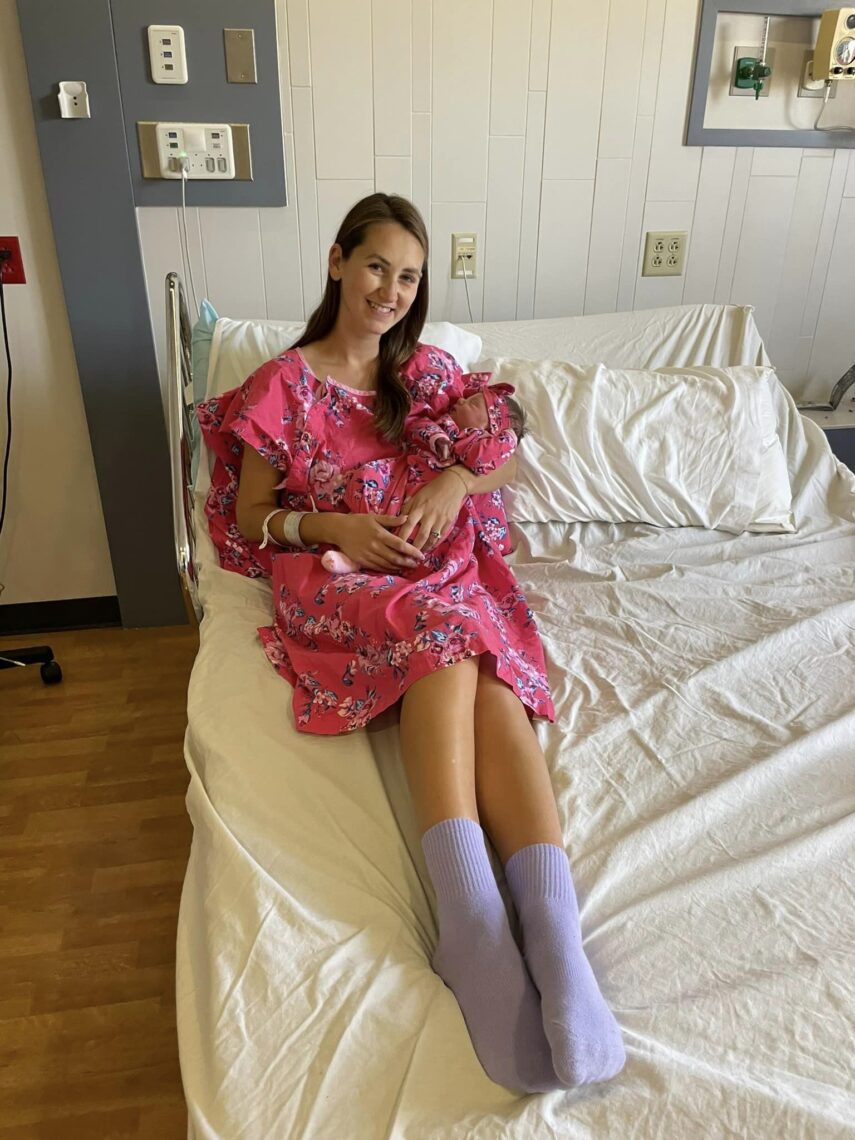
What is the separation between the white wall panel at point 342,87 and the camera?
1812mm

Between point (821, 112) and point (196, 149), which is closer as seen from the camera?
point (196, 149)

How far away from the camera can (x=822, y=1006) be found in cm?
80

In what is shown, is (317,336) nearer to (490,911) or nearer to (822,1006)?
(490,911)

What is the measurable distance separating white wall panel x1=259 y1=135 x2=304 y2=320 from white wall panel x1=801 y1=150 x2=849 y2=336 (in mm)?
1389

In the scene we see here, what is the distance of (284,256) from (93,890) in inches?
56.3

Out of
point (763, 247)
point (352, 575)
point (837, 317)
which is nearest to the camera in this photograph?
point (352, 575)

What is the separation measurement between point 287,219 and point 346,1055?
1751 mm

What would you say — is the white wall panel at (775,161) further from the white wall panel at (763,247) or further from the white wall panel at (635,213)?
the white wall panel at (635,213)

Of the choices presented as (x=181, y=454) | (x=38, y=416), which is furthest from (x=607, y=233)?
(x=38, y=416)

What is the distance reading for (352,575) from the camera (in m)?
1.30

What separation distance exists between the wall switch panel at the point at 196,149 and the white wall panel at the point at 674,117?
40.5 inches

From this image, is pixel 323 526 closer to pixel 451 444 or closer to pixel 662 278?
pixel 451 444

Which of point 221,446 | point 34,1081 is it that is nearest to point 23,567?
point 221,446

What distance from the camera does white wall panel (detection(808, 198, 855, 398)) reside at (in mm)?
2268
